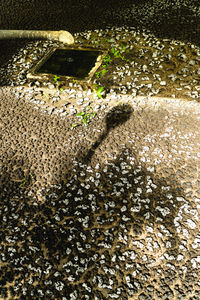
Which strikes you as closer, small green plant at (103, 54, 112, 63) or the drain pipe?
small green plant at (103, 54, 112, 63)

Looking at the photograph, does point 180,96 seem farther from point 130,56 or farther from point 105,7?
point 105,7

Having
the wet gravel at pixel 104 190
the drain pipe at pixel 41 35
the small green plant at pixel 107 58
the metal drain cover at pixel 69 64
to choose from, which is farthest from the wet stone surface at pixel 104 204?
the drain pipe at pixel 41 35

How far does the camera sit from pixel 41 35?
16.5 ft

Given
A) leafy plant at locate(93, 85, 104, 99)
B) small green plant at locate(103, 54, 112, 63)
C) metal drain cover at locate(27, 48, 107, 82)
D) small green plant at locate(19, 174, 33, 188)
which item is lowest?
small green plant at locate(19, 174, 33, 188)

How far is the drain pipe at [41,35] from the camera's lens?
4.85 m

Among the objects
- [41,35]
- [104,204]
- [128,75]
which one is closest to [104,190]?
[104,204]

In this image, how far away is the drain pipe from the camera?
4852 mm

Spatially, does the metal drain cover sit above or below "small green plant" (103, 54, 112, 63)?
below

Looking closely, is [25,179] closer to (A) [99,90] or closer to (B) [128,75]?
(A) [99,90]

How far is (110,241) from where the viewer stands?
91.4 inches

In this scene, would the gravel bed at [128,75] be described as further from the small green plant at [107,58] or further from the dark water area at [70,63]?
the dark water area at [70,63]

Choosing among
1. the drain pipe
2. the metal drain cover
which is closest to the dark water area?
the metal drain cover

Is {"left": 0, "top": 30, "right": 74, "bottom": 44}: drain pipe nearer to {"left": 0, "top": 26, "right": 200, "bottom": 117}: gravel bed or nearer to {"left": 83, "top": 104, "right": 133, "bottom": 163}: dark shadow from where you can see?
{"left": 0, "top": 26, "right": 200, "bottom": 117}: gravel bed

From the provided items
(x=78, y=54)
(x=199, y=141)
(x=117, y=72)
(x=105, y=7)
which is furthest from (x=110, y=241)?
(x=105, y=7)
